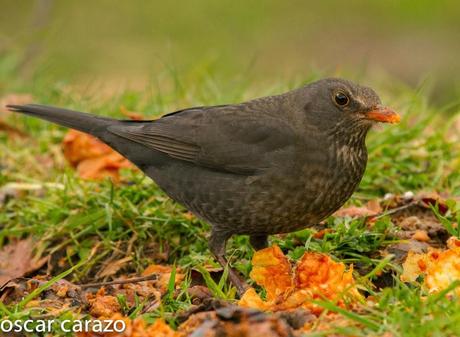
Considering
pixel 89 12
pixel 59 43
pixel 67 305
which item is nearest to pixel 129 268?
pixel 67 305

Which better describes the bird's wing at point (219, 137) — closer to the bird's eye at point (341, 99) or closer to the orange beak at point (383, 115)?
the bird's eye at point (341, 99)

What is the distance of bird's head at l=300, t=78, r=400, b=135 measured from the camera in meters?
5.12

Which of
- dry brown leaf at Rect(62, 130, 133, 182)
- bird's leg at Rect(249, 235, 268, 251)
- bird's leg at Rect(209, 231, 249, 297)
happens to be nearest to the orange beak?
bird's leg at Rect(249, 235, 268, 251)

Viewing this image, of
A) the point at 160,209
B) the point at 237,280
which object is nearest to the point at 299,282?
the point at 237,280

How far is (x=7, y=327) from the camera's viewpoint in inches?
172

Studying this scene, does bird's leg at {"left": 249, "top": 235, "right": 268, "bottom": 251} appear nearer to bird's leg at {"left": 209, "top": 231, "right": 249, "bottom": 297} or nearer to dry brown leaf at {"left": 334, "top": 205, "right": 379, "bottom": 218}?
bird's leg at {"left": 209, "top": 231, "right": 249, "bottom": 297}

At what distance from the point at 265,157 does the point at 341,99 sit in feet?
1.74

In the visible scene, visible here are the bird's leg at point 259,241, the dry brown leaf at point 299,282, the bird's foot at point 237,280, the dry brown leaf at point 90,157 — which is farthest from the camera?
the dry brown leaf at point 90,157

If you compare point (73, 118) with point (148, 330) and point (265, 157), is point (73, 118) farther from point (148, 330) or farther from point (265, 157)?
point (148, 330)

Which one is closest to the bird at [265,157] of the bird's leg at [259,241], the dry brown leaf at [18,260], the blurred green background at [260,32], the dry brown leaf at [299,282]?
the bird's leg at [259,241]

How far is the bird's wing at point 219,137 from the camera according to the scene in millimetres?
5250

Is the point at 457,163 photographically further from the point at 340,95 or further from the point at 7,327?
the point at 7,327

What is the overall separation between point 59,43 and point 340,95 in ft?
29.1

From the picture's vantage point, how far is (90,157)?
6.74 metres
